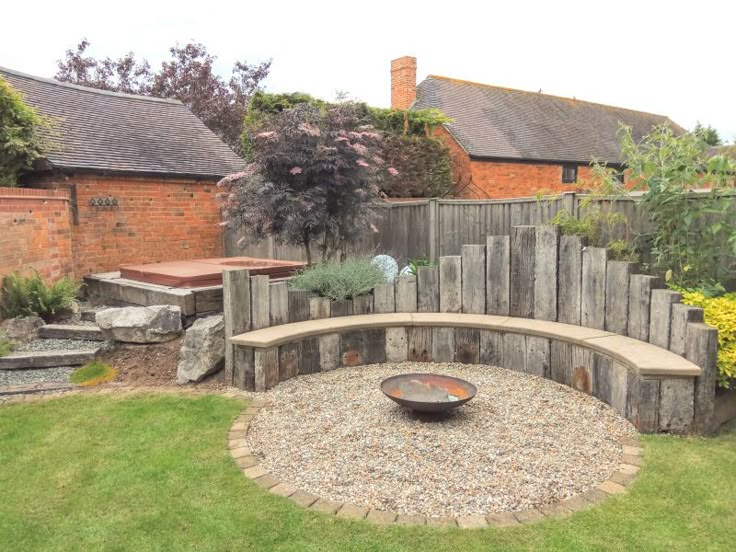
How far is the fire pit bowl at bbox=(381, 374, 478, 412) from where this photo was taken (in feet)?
12.3

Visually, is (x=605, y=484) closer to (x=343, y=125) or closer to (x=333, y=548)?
(x=333, y=548)

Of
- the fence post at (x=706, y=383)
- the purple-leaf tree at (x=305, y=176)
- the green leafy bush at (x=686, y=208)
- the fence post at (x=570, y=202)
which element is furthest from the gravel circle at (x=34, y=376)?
the fence post at (x=570, y=202)

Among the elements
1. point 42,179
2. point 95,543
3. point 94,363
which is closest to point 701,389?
point 95,543

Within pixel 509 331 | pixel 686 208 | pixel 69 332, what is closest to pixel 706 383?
pixel 686 208

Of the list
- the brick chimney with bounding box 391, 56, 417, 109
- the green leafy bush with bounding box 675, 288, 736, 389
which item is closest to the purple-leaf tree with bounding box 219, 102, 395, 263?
the green leafy bush with bounding box 675, 288, 736, 389

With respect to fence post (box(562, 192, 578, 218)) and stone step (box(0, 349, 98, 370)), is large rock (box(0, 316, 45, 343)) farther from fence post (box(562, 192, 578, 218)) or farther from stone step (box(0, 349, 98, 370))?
fence post (box(562, 192, 578, 218))

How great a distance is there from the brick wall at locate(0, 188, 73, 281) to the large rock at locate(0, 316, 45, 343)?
65 cm

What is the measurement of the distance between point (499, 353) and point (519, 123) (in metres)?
15.6

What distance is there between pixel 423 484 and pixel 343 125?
15.8 ft

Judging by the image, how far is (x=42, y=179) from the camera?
8391 mm

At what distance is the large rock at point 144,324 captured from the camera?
5676mm

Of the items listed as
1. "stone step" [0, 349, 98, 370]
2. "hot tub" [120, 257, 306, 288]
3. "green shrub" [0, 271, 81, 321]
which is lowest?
"stone step" [0, 349, 98, 370]

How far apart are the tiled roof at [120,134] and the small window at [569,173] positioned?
477 inches

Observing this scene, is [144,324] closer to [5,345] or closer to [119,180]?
[5,345]
